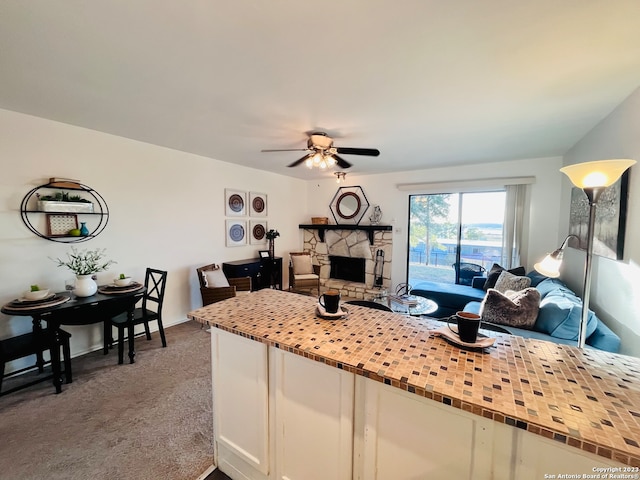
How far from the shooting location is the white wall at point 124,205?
8.21ft

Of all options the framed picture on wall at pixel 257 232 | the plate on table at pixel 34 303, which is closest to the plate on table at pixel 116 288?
the plate on table at pixel 34 303

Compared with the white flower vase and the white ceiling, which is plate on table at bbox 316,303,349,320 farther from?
the white flower vase

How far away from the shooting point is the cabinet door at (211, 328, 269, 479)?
137 cm

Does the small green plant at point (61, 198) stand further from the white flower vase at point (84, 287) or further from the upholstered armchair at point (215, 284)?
the upholstered armchair at point (215, 284)

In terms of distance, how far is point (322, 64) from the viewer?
166 centimetres

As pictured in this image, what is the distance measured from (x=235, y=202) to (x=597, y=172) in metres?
4.43

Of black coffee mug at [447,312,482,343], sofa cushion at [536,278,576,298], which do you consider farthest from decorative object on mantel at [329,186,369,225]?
black coffee mug at [447,312,482,343]

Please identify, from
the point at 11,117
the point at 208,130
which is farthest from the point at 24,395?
the point at 208,130

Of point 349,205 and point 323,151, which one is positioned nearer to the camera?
point 323,151

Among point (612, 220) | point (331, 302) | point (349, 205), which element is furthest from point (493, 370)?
point (349, 205)

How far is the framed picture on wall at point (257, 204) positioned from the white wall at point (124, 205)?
136mm

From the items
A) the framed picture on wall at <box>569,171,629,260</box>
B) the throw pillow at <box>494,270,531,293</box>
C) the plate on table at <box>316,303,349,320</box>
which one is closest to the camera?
the plate on table at <box>316,303,349,320</box>

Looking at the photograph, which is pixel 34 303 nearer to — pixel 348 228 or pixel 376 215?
pixel 348 228

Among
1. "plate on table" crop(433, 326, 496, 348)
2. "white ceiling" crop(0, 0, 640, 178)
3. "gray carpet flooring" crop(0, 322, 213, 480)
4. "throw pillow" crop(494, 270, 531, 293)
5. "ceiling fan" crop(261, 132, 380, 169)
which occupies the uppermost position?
"white ceiling" crop(0, 0, 640, 178)
